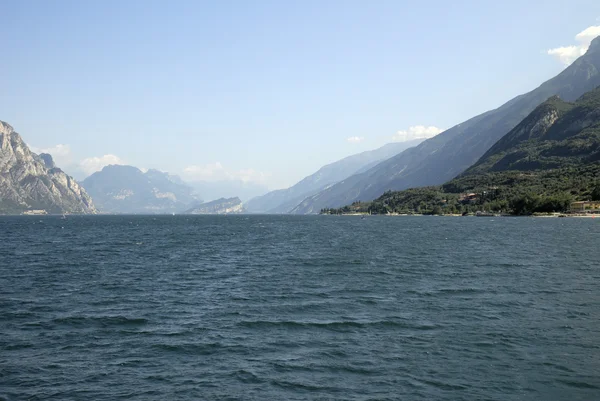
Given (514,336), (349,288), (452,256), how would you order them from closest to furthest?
(514,336), (349,288), (452,256)

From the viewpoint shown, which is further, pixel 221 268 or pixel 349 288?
pixel 221 268

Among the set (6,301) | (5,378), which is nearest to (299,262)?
(6,301)

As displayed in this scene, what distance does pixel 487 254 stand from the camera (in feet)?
249

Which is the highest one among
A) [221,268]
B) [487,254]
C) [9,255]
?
[9,255]

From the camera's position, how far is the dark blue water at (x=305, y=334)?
22.1 m

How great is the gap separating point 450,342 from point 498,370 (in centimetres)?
471

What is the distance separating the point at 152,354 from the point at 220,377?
5.98 m

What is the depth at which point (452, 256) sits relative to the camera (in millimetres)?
73938

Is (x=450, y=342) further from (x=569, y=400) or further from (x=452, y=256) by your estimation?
(x=452, y=256)

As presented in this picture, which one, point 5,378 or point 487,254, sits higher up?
point 5,378

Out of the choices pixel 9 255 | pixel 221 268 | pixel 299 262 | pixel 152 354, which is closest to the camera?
pixel 152 354

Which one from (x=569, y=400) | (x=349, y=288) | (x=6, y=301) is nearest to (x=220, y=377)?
(x=569, y=400)

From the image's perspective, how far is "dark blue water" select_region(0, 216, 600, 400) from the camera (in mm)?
22062

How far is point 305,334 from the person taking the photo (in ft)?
99.9
